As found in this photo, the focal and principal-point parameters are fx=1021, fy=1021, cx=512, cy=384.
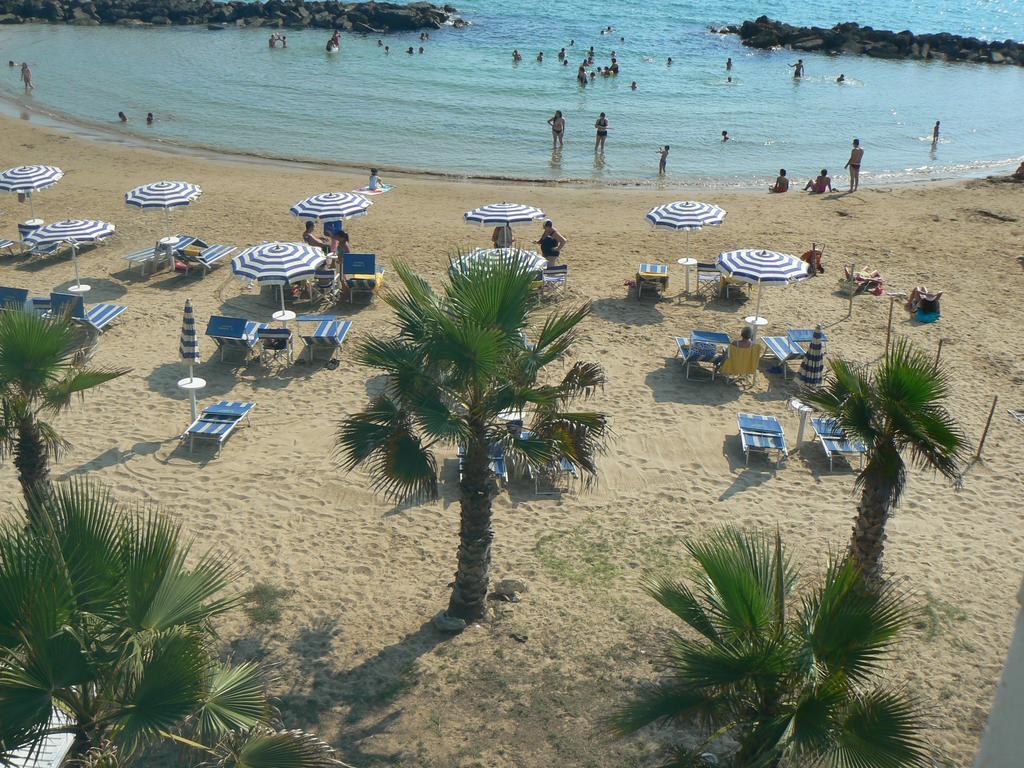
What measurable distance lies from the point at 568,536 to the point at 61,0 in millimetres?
58237

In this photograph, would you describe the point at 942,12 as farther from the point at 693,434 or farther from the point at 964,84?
the point at 693,434

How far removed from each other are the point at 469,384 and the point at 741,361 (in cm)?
726

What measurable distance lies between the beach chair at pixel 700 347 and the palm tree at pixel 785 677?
8314 millimetres

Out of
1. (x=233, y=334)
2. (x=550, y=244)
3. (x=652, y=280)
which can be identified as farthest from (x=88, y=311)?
(x=652, y=280)

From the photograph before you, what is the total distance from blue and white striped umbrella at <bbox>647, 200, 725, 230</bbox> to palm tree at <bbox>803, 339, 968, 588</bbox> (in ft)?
27.9

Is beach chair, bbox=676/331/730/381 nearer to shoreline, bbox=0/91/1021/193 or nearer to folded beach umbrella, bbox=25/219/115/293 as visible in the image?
folded beach umbrella, bbox=25/219/115/293

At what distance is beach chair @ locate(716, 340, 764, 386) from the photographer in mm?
14758

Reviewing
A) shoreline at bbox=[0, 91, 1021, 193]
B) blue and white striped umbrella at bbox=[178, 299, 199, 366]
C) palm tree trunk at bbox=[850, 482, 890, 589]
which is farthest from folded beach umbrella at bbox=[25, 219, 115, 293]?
palm tree trunk at bbox=[850, 482, 890, 589]

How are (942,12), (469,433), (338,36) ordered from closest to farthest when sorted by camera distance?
(469,433), (338,36), (942,12)

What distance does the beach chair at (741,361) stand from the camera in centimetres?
1476

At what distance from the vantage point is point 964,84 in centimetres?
4659

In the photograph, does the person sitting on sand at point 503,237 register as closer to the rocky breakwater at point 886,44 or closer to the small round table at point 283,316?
the small round table at point 283,316

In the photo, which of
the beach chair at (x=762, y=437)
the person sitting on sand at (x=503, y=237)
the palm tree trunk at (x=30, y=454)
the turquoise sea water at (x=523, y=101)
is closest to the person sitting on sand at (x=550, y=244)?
the person sitting on sand at (x=503, y=237)

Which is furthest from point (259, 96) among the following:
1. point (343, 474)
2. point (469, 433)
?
point (469, 433)
